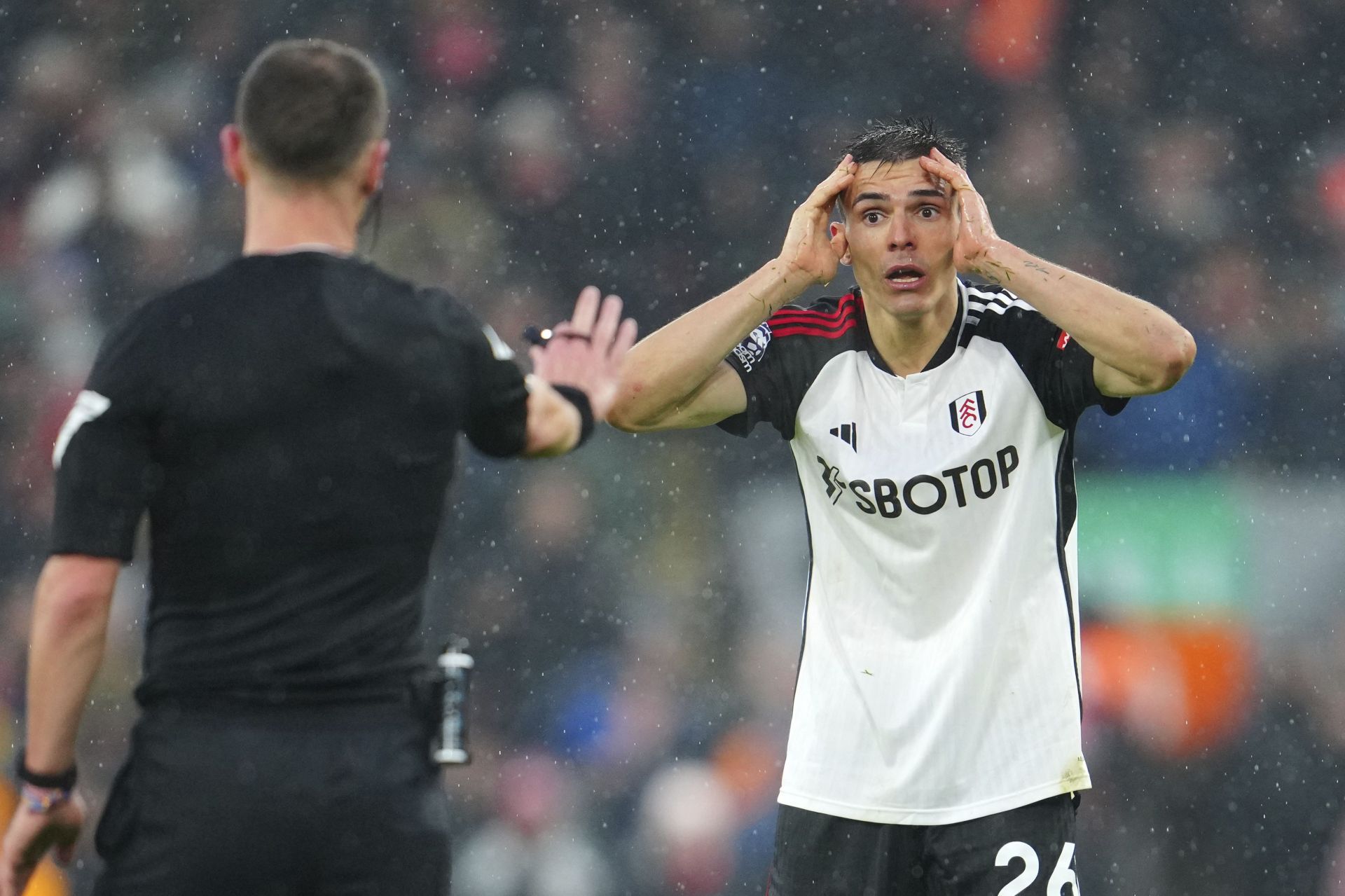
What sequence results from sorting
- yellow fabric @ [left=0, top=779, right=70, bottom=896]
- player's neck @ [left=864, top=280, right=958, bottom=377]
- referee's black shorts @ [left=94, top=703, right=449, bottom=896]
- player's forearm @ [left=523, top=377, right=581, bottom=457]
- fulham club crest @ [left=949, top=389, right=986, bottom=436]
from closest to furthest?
referee's black shorts @ [left=94, top=703, right=449, bottom=896] → player's forearm @ [left=523, top=377, right=581, bottom=457] → fulham club crest @ [left=949, top=389, right=986, bottom=436] → player's neck @ [left=864, top=280, right=958, bottom=377] → yellow fabric @ [left=0, top=779, right=70, bottom=896]

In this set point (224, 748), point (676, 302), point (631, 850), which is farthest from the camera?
point (676, 302)

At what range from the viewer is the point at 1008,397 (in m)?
3.31

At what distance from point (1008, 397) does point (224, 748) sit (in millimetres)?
1873

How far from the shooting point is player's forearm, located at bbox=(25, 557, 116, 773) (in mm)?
2021

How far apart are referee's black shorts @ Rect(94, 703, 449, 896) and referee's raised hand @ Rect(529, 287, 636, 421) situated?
0.63 m

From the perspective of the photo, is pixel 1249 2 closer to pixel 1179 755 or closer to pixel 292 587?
pixel 1179 755

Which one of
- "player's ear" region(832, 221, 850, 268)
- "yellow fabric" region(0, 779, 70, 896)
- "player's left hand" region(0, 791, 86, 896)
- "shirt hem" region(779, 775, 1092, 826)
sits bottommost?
"yellow fabric" region(0, 779, 70, 896)

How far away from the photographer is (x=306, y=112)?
7.00 feet

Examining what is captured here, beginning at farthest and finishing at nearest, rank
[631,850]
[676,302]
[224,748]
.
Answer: [676,302]
[631,850]
[224,748]

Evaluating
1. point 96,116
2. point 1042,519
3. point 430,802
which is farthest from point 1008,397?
point 96,116

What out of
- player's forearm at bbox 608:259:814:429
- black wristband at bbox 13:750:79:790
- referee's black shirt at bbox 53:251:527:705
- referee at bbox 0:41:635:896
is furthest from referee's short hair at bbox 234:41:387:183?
player's forearm at bbox 608:259:814:429

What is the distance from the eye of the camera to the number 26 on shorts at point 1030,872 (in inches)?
120

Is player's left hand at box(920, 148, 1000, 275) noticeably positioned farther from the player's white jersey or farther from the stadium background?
the stadium background

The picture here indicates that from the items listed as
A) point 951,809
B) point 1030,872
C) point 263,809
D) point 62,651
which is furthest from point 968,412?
point 62,651
